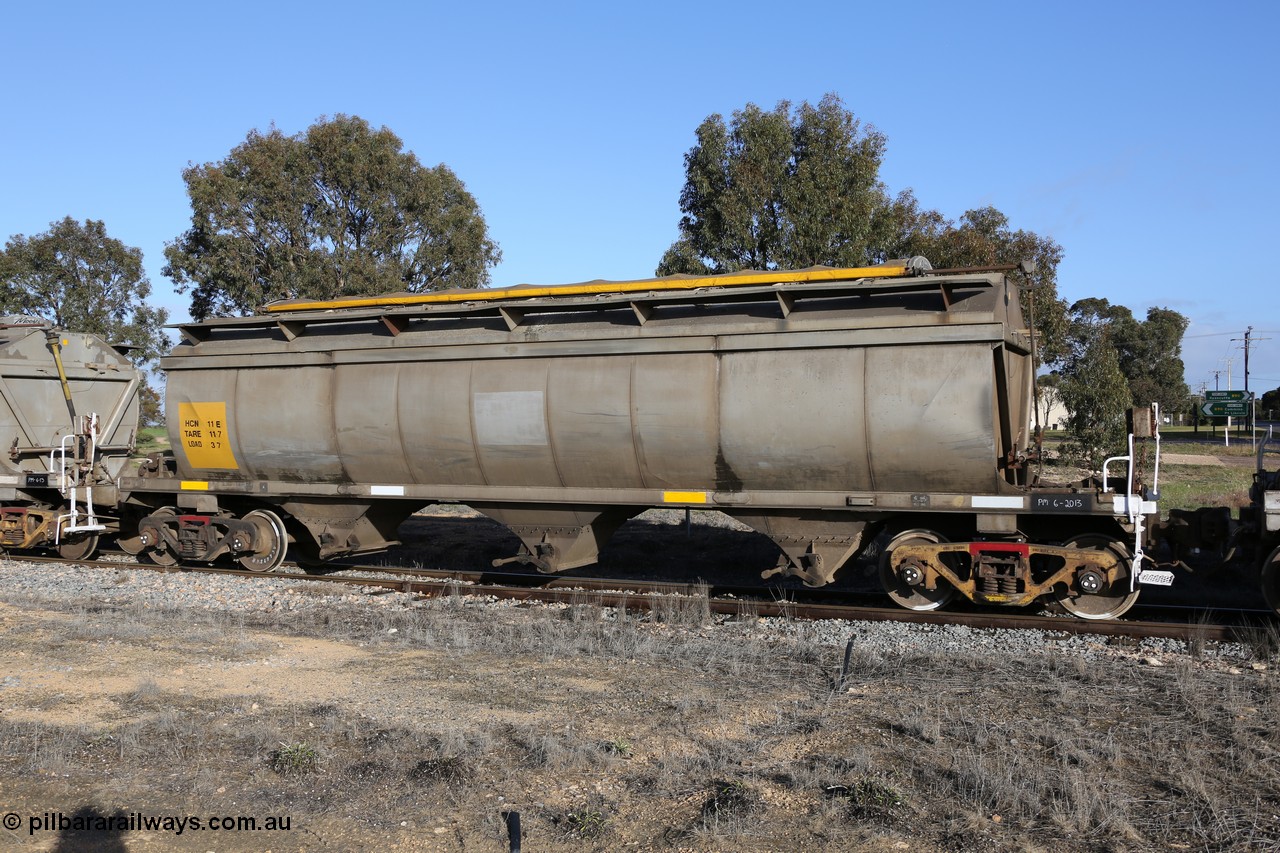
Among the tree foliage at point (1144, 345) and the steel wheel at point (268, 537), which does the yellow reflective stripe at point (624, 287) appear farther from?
the tree foliage at point (1144, 345)

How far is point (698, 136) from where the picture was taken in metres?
22.3

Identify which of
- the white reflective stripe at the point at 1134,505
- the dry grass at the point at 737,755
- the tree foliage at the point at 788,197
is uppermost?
the tree foliage at the point at 788,197

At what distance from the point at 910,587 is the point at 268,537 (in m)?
9.00

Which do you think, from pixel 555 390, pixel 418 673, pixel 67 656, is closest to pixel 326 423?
pixel 555 390

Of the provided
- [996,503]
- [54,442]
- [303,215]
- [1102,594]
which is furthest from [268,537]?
[303,215]

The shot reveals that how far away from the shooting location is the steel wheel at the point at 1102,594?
959cm

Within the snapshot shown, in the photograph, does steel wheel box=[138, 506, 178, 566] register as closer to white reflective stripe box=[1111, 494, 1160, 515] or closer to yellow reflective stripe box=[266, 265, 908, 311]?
yellow reflective stripe box=[266, 265, 908, 311]

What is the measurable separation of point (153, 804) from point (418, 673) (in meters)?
2.96

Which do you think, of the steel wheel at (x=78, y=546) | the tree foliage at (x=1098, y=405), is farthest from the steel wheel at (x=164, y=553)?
the tree foliage at (x=1098, y=405)

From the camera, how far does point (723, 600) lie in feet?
36.5

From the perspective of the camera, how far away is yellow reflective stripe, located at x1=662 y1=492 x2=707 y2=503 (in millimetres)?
10570

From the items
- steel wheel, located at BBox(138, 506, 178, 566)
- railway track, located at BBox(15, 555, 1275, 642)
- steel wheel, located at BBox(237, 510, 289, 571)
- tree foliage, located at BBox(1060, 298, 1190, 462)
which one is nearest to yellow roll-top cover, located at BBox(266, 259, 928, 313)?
steel wheel, located at BBox(237, 510, 289, 571)

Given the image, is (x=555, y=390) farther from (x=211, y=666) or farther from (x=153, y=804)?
(x=153, y=804)

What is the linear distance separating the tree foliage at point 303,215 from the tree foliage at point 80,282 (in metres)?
13.6
